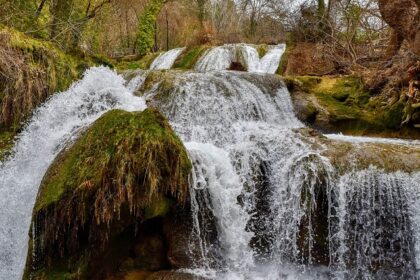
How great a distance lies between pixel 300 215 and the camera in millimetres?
4586

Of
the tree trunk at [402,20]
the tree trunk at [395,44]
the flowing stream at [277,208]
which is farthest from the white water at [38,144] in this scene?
the tree trunk at [395,44]

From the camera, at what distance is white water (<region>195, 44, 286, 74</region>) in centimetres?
1199

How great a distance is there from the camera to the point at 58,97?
5.82m

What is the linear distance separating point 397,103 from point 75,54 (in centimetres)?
568

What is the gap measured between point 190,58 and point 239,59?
1.77 metres

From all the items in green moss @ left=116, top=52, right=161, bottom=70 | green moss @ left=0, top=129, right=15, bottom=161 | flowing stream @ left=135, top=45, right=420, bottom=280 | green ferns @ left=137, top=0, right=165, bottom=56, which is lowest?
flowing stream @ left=135, top=45, right=420, bottom=280

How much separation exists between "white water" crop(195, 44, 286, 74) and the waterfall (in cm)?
710

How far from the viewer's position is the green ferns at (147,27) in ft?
56.4

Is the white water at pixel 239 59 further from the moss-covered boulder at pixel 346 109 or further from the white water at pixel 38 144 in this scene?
the white water at pixel 38 144

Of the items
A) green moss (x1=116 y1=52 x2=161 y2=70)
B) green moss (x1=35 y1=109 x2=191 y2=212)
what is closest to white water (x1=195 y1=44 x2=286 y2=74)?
green moss (x1=116 y1=52 x2=161 y2=70)

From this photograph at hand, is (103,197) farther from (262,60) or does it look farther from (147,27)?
(147,27)

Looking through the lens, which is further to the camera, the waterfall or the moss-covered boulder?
the moss-covered boulder

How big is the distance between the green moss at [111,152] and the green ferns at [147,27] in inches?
536

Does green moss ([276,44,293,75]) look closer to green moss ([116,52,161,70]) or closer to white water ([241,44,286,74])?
white water ([241,44,286,74])
